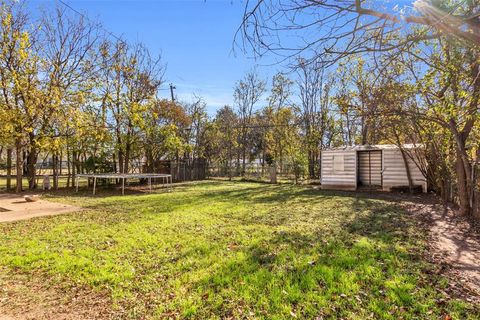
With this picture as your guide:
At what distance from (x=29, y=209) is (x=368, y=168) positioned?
13609 millimetres

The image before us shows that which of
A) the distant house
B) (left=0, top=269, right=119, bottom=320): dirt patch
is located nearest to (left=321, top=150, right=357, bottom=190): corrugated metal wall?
the distant house

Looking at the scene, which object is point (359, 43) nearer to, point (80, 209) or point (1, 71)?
point (80, 209)

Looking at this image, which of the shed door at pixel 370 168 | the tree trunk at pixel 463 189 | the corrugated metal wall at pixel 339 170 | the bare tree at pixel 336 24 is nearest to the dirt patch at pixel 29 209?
the bare tree at pixel 336 24

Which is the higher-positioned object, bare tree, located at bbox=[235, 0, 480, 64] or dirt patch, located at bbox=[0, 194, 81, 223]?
bare tree, located at bbox=[235, 0, 480, 64]

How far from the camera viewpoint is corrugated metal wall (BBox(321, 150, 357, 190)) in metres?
13.8

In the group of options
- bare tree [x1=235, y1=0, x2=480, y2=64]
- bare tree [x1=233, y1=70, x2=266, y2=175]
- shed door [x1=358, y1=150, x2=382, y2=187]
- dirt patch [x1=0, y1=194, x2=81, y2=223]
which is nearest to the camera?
bare tree [x1=235, y1=0, x2=480, y2=64]

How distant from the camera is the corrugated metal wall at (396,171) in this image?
40.9 feet

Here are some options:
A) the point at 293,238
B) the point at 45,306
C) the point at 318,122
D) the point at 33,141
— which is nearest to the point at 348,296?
the point at 293,238

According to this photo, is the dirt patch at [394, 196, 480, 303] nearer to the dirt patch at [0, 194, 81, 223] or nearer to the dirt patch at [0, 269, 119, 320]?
the dirt patch at [0, 269, 119, 320]

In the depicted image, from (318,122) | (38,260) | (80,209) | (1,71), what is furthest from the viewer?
(318,122)

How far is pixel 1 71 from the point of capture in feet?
34.6

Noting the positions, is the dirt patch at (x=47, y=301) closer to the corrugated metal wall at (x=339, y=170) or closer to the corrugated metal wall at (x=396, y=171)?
the corrugated metal wall at (x=339, y=170)

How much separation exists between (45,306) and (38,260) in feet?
4.39

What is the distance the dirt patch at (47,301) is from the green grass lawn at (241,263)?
0.13m
